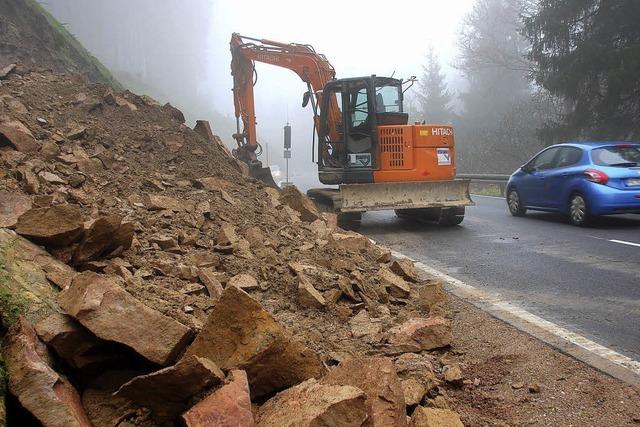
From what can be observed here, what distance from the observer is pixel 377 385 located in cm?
285

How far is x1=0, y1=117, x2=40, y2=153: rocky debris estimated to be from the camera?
20.4 ft

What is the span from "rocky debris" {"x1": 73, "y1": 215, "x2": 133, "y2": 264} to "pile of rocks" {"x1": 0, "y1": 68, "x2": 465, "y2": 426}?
11 millimetres

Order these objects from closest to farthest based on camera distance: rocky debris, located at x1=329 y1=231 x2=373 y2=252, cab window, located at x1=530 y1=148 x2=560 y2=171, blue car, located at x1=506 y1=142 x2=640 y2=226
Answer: rocky debris, located at x1=329 y1=231 x2=373 y2=252
blue car, located at x1=506 y1=142 x2=640 y2=226
cab window, located at x1=530 y1=148 x2=560 y2=171

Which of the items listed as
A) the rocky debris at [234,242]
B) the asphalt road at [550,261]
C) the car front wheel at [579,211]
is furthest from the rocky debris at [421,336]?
the car front wheel at [579,211]

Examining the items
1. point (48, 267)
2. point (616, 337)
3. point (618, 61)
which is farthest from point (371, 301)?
point (618, 61)

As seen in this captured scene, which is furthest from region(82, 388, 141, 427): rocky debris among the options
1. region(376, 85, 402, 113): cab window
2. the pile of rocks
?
region(376, 85, 402, 113): cab window

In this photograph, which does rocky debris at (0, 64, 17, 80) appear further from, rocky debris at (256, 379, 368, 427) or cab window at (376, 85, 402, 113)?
rocky debris at (256, 379, 368, 427)

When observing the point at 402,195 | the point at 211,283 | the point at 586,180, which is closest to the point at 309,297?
the point at 211,283

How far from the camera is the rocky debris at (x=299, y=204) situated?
842 cm

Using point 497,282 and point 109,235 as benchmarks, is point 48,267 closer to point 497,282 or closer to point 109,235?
point 109,235

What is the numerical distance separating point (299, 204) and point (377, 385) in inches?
233

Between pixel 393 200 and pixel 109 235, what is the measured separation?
7.49 meters

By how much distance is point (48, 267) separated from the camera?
370cm

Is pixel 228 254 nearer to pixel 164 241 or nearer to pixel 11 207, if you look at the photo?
pixel 164 241
